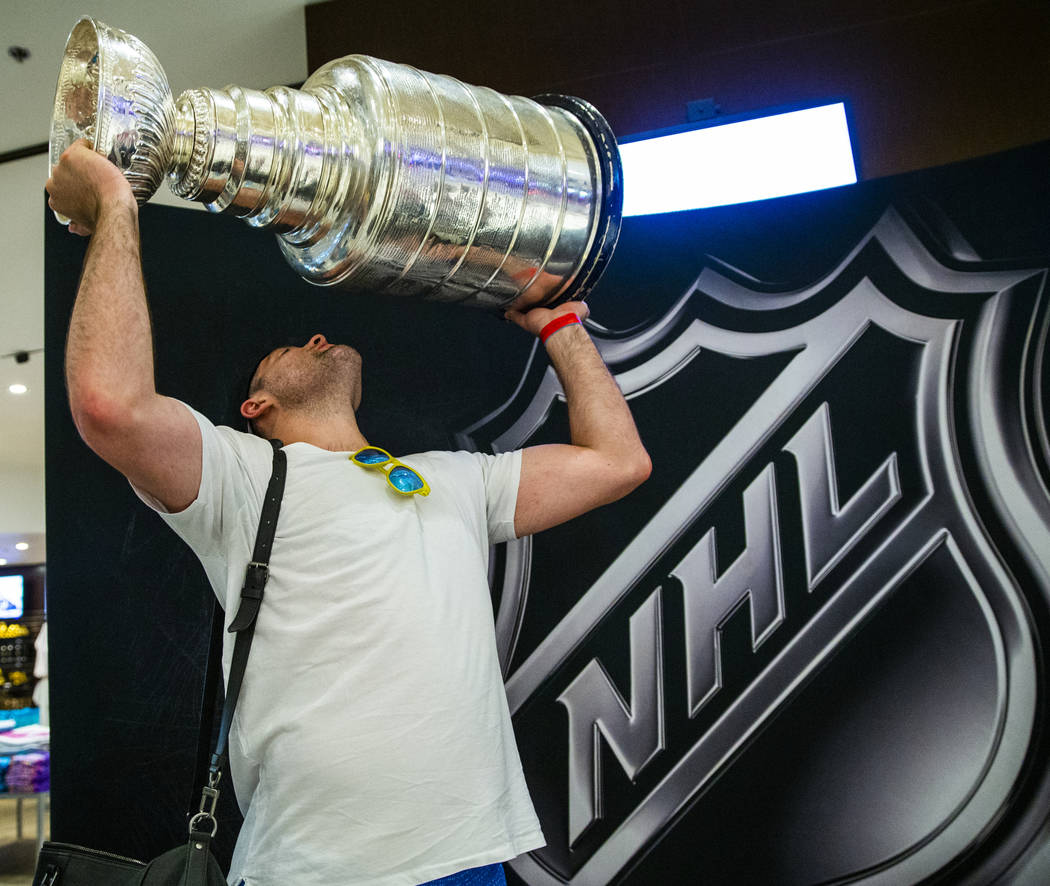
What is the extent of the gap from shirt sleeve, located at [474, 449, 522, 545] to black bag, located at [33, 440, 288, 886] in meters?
0.36

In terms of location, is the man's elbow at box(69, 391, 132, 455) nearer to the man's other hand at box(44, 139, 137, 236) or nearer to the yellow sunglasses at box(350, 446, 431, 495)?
the man's other hand at box(44, 139, 137, 236)

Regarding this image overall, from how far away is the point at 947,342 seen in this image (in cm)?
191

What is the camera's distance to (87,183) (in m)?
1.14

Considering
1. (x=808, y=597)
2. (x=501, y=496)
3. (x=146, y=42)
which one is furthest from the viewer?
(x=146, y=42)

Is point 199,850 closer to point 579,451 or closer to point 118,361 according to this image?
point 118,361

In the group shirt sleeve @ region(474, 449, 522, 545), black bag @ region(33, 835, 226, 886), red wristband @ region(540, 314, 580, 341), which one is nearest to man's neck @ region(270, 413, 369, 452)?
shirt sleeve @ region(474, 449, 522, 545)

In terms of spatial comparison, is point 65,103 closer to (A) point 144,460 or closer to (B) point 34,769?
(A) point 144,460

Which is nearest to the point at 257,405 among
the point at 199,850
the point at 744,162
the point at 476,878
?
the point at 199,850

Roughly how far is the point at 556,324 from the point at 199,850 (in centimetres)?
93

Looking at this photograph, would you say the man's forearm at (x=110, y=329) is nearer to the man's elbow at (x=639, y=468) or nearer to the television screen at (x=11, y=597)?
the man's elbow at (x=639, y=468)

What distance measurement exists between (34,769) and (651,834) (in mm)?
3382

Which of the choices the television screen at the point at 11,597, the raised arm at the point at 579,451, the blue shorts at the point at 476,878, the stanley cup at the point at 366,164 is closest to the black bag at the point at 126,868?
the blue shorts at the point at 476,878

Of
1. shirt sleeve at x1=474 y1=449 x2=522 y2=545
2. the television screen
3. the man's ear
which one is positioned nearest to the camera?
shirt sleeve at x1=474 y1=449 x2=522 y2=545

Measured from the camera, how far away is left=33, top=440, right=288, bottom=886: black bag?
1.08 m
